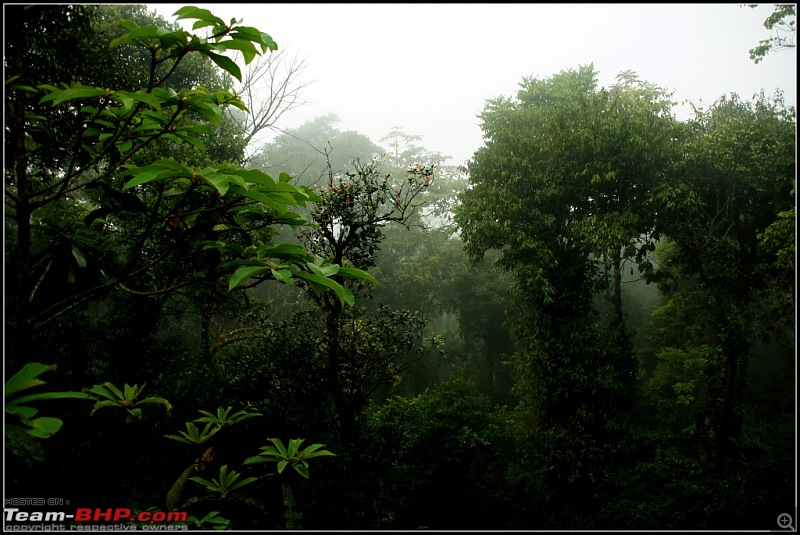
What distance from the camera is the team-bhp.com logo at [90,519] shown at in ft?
4.91

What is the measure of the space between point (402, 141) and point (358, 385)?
18.5 m

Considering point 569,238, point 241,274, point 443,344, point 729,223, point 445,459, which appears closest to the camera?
point 241,274

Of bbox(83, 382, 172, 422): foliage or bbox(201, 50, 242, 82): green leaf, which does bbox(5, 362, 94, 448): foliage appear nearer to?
bbox(83, 382, 172, 422): foliage

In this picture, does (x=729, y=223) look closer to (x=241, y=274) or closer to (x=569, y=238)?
(x=569, y=238)

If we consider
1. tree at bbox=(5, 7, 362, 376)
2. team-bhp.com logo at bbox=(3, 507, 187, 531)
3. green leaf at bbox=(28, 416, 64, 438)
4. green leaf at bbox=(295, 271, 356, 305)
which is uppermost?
tree at bbox=(5, 7, 362, 376)

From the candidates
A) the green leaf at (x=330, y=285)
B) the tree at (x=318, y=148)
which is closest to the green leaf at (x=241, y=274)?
the green leaf at (x=330, y=285)

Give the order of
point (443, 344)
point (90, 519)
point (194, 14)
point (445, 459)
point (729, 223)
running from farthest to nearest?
point (729, 223)
point (445, 459)
point (443, 344)
point (90, 519)
point (194, 14)

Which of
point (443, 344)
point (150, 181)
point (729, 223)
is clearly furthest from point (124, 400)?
point (729, 223)

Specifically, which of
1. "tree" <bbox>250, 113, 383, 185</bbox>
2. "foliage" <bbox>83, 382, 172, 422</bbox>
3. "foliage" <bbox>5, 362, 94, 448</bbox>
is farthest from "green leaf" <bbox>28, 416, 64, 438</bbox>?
"tree" <bbox>250, 113, 383, 185</bbox>

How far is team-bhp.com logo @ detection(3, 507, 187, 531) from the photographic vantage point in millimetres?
1497

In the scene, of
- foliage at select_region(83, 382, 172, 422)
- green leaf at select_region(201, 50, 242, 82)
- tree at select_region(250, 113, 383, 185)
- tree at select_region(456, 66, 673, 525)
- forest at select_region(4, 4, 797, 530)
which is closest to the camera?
green leaf at select_region(201, 50, 242, 82)

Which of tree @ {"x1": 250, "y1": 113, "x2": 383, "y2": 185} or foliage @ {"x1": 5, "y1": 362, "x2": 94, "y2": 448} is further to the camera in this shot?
tree @ {"x1": 250, "y1": 113, "x2": 383, "y2": 185}

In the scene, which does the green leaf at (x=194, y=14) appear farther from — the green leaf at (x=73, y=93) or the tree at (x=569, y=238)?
the tree at (x=569, y=238)

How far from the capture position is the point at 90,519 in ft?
5.42
